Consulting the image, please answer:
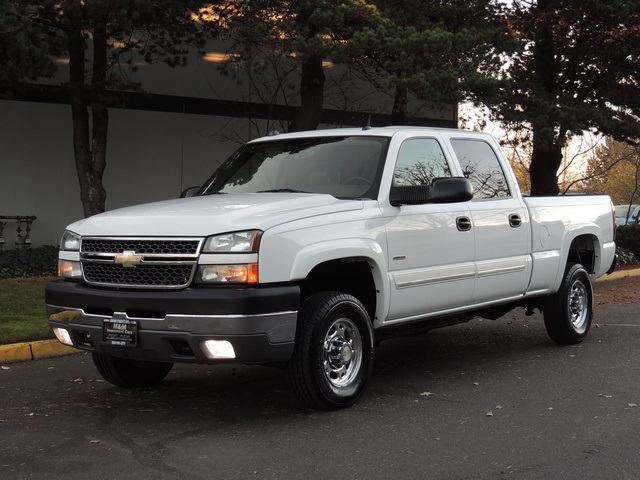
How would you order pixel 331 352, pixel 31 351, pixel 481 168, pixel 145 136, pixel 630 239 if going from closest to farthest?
1. pixel 331 352
2. pixel 481 168
3. pixel 31 351
4. pixel 145 136
5. pixel 630 239

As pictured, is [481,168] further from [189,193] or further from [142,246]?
[142,246]

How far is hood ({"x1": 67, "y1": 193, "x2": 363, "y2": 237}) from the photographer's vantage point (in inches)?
227

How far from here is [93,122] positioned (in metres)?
15.6

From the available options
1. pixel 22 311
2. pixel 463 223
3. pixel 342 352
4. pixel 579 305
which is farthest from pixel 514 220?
pixel 22 311

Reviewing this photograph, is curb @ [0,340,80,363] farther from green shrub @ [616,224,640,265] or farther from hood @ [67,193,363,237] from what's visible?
green shrub @ [616,224,640,265]

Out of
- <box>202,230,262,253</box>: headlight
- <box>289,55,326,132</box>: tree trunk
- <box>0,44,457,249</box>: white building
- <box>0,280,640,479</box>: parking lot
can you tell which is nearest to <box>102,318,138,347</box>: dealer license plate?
<box>0,280,640,479</box>: parking lot

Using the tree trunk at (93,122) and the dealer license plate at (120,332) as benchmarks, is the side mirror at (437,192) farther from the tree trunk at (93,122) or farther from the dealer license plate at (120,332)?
the tree trunk at (93,122)

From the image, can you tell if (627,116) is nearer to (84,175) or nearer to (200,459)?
(84,175)

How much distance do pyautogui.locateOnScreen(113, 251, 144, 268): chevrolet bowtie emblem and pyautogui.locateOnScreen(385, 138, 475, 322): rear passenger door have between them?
1850mm

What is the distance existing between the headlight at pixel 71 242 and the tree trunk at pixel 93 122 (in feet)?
29.7

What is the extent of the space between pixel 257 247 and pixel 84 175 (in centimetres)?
1095

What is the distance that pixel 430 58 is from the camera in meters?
14.6

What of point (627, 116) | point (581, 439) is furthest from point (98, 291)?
point (627, 116)

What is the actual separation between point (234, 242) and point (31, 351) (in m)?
3.85
